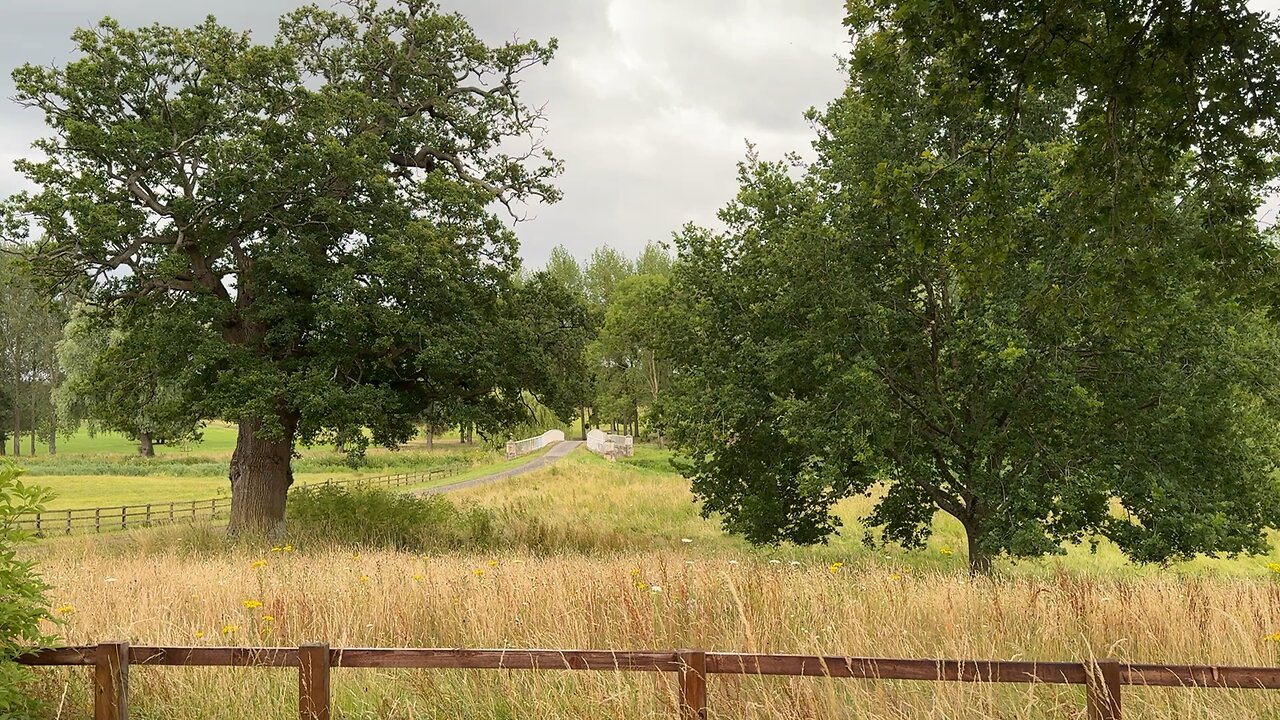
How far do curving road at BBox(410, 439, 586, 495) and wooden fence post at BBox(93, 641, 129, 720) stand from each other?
1827 centimetres

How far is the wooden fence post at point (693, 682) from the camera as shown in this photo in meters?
4.32

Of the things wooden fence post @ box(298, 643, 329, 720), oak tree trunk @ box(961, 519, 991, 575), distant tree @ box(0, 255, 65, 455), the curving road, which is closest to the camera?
wooden fence post @ box(298, 643, 329, 720)

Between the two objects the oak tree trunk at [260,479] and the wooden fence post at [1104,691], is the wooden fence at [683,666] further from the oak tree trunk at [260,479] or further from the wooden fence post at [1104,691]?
the oak tree trunk at [260,479]

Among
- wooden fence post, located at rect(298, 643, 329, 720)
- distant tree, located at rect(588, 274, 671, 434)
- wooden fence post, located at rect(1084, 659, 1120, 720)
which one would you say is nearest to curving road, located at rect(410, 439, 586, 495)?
distant tree, located at rect(588, 274, 671, 434)

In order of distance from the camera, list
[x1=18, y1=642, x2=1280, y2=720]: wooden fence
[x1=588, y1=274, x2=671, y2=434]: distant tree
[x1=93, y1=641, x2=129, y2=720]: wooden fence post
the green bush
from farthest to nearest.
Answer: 1. [x1=588, y1=274, x2=671, y2=434]: distant tree
2. [x1=93, y1=641, x2=129, y2=720]: wooden fence post
3. the green bush
4. [x1=18, y1=642, x2=1280, y2=720]: wooden fence

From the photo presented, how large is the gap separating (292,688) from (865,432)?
32.7ft

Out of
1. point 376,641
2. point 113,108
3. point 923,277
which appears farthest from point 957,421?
point 113,108

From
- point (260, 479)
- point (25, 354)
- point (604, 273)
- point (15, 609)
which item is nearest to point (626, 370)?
point (604, 273)

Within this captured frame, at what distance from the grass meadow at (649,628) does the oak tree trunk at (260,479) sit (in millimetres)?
7649

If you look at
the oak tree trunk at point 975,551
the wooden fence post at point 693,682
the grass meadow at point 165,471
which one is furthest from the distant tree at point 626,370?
the wooden fence post at point 693,682

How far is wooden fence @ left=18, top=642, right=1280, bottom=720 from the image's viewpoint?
4059 mm

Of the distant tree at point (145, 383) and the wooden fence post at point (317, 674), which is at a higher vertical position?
the distant tree at point (145, 383)

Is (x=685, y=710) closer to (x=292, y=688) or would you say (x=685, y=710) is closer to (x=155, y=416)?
(x=292, y=688)

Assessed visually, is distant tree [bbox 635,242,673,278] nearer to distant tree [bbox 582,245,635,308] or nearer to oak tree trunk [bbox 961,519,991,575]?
distant tree [bbox 582,245,635,308]
